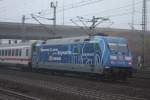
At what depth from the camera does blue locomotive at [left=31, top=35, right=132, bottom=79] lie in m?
25.5

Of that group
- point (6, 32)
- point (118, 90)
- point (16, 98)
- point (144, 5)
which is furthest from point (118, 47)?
point (6, 32)

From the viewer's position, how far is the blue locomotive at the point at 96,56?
25469mm

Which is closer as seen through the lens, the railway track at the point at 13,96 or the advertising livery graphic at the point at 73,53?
the railway track at the point at 13,96

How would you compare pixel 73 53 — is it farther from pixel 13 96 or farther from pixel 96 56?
pixel 13 96

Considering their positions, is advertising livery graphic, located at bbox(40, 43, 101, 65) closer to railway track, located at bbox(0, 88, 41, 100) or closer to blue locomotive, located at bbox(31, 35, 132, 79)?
blue locomotive, located at bbox(31, 35, 132, 79)

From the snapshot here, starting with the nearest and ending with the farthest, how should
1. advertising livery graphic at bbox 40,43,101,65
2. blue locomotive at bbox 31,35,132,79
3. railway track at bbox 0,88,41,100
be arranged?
railway track at bbox 0,88,41,100 < blue locomotive at bbox 31,35,132,79 < advertising livery graphic at bbox 40,43,101,65

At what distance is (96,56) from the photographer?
1022 inches

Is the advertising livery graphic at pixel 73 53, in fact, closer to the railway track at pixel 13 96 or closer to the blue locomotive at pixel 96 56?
the blue locomotive at pixel 96 56

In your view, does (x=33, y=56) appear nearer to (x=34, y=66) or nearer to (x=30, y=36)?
(x=34, y=66)

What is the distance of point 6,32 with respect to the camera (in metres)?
72.4

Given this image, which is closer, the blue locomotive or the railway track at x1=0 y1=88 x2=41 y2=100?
the railway track at x1=0 y1=88 x2=41 y2=100

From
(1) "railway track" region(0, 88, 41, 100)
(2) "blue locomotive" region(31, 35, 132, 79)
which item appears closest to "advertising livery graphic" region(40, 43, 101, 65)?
(2) "blue locomotive" region(31, 35, 132, 79)

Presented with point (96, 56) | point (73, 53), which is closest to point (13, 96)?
point (96, 56)

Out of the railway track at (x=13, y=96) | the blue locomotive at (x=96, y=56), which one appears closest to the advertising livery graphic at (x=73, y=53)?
the blue locomotive at (x=96, y=56)
